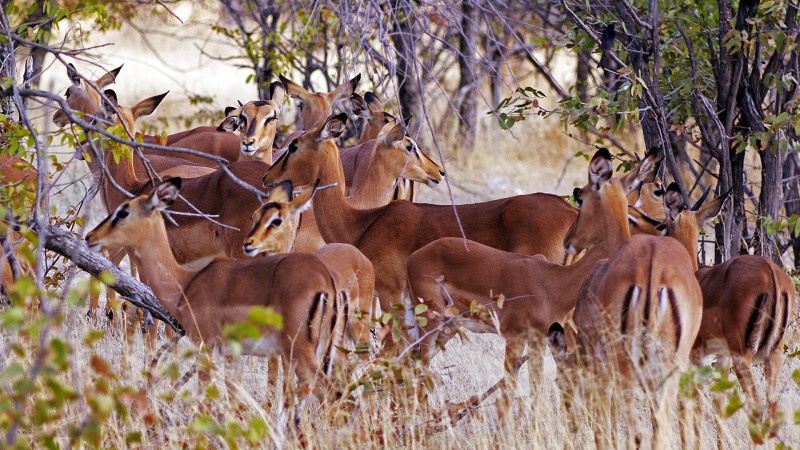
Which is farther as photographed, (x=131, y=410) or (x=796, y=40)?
(x=796, y=40)

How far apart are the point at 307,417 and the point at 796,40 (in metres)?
4.14

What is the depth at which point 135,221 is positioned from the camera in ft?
17.4

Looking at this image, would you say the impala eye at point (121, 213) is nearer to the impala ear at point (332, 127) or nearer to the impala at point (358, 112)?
the impala ear at point (332, 127)

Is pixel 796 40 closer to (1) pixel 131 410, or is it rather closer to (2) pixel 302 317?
(2) pixel 302 317

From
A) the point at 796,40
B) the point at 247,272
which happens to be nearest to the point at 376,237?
the point at 247,272

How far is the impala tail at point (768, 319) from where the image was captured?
507 centimetres

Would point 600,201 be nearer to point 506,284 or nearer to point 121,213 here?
point 506,284

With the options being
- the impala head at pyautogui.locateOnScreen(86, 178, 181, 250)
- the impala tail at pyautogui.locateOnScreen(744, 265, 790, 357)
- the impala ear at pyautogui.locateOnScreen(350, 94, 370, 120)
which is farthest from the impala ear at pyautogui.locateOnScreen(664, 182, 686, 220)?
the impala ear at pyautogui.locateOnScreen(350, 94, 370, 120)

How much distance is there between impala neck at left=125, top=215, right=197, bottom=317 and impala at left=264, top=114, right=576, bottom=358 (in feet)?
5.55

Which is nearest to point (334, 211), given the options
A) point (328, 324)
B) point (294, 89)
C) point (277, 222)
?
point (277, 222)

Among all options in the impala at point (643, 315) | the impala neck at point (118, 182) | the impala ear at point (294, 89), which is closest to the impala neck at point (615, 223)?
the impala at point (643, 315)

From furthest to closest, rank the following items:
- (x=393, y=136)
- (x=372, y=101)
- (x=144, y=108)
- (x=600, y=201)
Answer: (x=372, y=101), (x=144, y=108), (x=393, y=136), (x=600, y=201)

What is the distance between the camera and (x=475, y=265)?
5.92 metres

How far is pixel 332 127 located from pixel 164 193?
2173 mm
